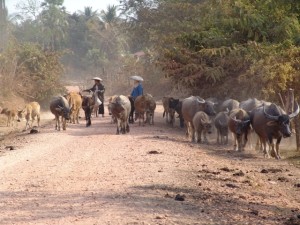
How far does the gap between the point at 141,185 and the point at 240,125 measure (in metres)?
7.61

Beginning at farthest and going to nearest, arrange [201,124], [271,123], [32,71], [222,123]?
1. [32,71]
2. [201,124]
3. [222,123]
4. [271,123]

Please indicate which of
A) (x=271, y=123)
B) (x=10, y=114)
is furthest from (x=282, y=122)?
(x=10, y=114)

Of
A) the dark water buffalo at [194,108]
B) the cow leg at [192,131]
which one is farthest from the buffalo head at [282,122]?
the dark water buffalo at [194,108]

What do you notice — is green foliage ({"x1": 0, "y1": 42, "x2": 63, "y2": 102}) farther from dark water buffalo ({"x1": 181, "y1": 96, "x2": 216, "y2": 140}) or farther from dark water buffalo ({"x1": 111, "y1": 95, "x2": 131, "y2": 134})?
dark water buffalo ({"x1": 181, "y1": 96, "x2": 216, "y2": 140})

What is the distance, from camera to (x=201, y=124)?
19.1 metres

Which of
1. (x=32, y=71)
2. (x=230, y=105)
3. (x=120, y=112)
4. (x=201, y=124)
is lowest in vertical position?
(x=201, y=124)

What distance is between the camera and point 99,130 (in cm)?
2142

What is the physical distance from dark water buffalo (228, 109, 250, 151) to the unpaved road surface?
1.52 feet

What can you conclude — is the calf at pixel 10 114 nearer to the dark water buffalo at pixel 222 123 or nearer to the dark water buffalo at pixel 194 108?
the dark water buffalo at pixel 194 108

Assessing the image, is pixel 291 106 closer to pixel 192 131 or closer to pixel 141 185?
pixel 192 131

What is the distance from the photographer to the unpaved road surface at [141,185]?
823 cm

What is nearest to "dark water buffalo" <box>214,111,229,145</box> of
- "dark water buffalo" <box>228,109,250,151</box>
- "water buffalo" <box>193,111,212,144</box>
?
"water buffalo" <box>193,111,212,144</box>

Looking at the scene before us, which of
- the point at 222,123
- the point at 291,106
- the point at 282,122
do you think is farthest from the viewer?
the point at 222,123

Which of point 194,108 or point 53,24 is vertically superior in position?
point 53,24
